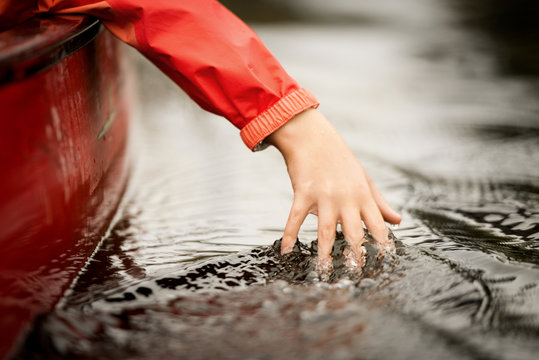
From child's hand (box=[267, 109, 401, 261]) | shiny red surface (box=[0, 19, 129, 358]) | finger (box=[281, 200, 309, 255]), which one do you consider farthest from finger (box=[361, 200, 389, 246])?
shiny red surface (box=[0, 19, 129, 358])

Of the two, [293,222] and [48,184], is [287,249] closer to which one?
[293,222]

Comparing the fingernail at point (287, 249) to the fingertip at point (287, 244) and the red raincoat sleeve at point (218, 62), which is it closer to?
the fingertip at point (287, 244)

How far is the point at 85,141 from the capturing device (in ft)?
5.63

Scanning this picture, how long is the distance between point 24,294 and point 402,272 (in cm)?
84

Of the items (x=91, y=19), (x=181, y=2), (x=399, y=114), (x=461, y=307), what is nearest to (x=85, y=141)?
(x=91, y=19)

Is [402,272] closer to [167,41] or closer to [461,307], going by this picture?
[461,307]

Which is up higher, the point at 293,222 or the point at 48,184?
the point at 48,184

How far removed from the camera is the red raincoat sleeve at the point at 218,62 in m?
1.52

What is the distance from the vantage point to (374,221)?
1.53 metres

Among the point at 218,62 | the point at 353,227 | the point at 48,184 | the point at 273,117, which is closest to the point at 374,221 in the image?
the point at 353,227

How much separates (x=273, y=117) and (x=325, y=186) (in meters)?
0.20

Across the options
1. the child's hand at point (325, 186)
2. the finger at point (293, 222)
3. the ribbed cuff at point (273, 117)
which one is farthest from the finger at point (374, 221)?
the ribbed cuff at point (273, 117)

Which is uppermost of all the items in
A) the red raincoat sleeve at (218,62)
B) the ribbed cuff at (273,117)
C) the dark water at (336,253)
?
the red raincoat sleeve at (218,62)

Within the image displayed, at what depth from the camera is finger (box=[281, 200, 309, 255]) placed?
1497 mm
